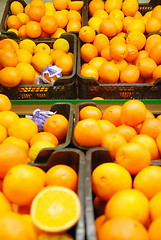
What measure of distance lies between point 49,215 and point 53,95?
3.73ft

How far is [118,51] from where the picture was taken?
1.80 meters

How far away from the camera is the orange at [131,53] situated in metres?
1.82

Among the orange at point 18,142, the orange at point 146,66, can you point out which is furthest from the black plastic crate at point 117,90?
the orange at point 18,142

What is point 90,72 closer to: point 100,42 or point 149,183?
point 100,42

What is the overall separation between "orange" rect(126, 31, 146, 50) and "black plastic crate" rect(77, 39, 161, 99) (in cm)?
41

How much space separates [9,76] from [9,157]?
813 mm

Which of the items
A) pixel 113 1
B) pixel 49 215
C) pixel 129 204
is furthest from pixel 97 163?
pixel 113 1

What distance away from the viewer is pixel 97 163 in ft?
3.26

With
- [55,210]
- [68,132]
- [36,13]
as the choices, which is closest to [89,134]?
[68,132]

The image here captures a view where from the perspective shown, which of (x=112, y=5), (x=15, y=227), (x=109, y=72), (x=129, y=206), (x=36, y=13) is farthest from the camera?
(x=112, y=5)

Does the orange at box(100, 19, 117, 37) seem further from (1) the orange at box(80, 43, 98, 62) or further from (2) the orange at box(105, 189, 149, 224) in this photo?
(2) the orange at box(105, 189, 149, 224)

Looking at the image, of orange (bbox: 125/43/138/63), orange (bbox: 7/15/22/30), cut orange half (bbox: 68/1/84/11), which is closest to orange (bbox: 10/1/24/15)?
orange (bbox: 7/15/22/30)

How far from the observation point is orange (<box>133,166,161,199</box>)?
86 centimetres

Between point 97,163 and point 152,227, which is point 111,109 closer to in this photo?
point 97,163
